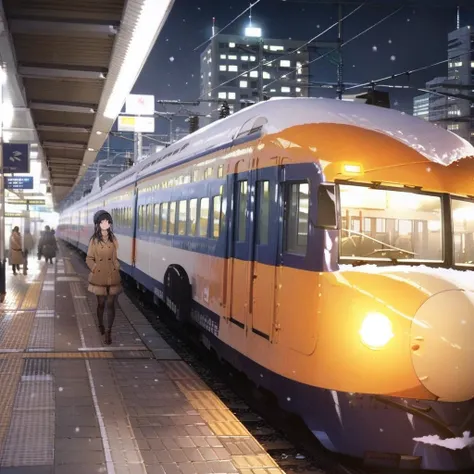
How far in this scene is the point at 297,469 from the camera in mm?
6344

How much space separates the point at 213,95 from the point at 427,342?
415ft

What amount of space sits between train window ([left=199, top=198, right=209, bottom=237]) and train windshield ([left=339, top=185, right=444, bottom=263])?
12.5 ft

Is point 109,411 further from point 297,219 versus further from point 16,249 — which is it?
point 16,249

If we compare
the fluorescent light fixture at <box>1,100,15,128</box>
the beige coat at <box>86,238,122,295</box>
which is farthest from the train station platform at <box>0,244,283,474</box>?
the fluorescent light fixture at <box>1,100,15,128</box>

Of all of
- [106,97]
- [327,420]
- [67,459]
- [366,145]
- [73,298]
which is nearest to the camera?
[67,459]

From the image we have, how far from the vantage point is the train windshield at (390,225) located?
6453 millimetres

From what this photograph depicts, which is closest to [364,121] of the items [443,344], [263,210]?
[263,210]

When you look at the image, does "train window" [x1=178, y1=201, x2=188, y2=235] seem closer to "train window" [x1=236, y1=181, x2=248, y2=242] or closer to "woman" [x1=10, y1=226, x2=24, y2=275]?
"train window" [x1=236, y1=181, x2=248, y2=242]

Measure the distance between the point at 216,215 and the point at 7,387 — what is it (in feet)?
10.7

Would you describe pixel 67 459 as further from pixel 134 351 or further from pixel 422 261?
pixel 134 351

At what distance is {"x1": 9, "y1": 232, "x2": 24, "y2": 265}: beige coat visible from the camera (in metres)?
24.0

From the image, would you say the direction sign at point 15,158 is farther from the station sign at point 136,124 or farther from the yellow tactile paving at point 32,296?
the station sign at point 136,124

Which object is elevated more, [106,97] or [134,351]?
[106,97]

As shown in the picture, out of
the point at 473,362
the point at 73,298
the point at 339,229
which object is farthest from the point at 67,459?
the point at 73,298
